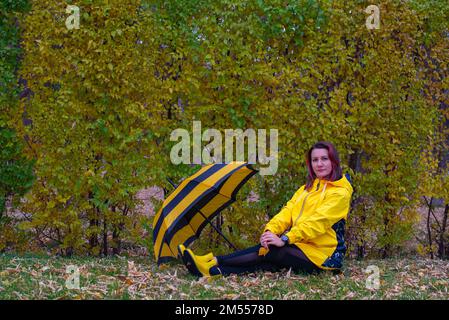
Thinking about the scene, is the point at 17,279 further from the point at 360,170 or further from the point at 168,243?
the point at 360,170

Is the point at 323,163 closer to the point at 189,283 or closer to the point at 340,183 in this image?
the point at 340,183

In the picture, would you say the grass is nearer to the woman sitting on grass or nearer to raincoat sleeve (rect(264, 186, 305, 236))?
the woman sitting on grass

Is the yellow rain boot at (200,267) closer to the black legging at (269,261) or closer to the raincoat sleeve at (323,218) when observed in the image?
the black legging at (269,261)

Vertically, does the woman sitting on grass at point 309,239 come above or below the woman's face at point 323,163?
below

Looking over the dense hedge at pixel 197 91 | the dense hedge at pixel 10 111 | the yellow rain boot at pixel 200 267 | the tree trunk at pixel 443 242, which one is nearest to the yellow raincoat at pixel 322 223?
the yellow rain boot at pixel 200 267

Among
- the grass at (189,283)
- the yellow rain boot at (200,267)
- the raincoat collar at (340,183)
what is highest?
the raincoat collar at (340,183)

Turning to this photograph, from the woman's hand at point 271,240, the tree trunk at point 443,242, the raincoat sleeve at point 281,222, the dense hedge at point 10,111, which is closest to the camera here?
the woman's hand at point 271,240

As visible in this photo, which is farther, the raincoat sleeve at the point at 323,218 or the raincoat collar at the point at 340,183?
the raincoat collar at the point at 340,183

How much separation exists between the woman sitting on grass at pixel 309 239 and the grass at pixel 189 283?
A: 0.31 ft

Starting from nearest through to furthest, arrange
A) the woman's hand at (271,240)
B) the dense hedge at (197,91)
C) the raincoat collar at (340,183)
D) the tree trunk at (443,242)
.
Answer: the woman's hand at (271,240) < the raincoat collar at (340,183) < the dense hedge at (197,91) < the tree trunk at (443,242)

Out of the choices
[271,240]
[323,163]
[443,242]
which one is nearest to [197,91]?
[323,163]

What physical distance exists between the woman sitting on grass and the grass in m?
0.09

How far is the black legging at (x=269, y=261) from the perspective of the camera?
4566mm

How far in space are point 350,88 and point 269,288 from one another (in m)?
2.68
